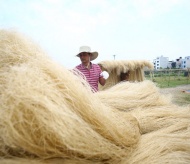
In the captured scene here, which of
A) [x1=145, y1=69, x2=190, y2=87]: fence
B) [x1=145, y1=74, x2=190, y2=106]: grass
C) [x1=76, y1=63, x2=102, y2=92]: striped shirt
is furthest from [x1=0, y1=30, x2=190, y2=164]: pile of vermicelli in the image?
[x1=145, y1=69, x2=190, y2=87]: fence

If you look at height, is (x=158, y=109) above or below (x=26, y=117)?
below

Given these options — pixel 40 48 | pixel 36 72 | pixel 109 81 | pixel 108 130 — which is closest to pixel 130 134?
pixel 108 130

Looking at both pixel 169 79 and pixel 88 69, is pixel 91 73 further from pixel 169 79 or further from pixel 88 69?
pixel 169 79

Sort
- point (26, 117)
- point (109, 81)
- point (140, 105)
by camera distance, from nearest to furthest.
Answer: point (26, 117) → point (140, 105) → point (109, 81)

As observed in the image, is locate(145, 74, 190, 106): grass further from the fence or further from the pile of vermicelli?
the pile of vermicelli

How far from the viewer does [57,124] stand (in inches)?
35.9

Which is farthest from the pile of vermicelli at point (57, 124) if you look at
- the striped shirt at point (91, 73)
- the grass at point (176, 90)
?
the striped shirt at point (91, 73)

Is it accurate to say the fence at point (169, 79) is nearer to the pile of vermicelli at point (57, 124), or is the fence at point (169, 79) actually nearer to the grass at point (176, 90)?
the grass at point (176, 90)

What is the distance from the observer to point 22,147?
3.03ft

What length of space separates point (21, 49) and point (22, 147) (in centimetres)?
56

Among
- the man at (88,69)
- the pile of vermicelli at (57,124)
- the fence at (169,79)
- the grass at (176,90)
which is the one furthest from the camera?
the fence at (169,79)

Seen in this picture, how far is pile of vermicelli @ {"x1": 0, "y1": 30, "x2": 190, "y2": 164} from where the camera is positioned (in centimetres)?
91

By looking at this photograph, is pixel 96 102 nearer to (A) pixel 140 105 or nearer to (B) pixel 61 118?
(B) pixel 61 118

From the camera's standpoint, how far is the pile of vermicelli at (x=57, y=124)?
0.91m
